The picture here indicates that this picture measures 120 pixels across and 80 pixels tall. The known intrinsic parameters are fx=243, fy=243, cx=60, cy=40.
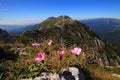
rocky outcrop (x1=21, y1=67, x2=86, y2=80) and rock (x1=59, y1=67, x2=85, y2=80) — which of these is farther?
rock (x1=59, y1=67, x2=85, y2=80)

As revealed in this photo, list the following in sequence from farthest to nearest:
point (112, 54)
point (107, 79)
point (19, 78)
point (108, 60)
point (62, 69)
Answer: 1. point (112, 54)
2. point (108, 60)
3. point (107, 79)
4. point (62, 69)
5. point (19, 78)

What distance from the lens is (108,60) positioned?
555 ft

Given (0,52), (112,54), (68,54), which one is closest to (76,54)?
(68,54)

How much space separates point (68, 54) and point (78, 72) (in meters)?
0.70

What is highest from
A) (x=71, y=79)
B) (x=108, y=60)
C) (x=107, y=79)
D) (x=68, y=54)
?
(x=68, y=54)

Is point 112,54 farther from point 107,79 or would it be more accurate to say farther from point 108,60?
point 107,79

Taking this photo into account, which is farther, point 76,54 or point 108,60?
point 108,60

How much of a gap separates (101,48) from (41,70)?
606 ft

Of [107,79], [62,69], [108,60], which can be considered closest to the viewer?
[62,69]

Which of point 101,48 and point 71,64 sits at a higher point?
point 71,64

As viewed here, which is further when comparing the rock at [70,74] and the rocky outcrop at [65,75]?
the rock at [70,74]

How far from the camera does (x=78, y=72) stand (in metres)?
7.90

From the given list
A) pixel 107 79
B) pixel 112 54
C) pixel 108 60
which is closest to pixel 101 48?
pixel 112 54

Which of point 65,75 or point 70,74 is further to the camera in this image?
point 70,74
